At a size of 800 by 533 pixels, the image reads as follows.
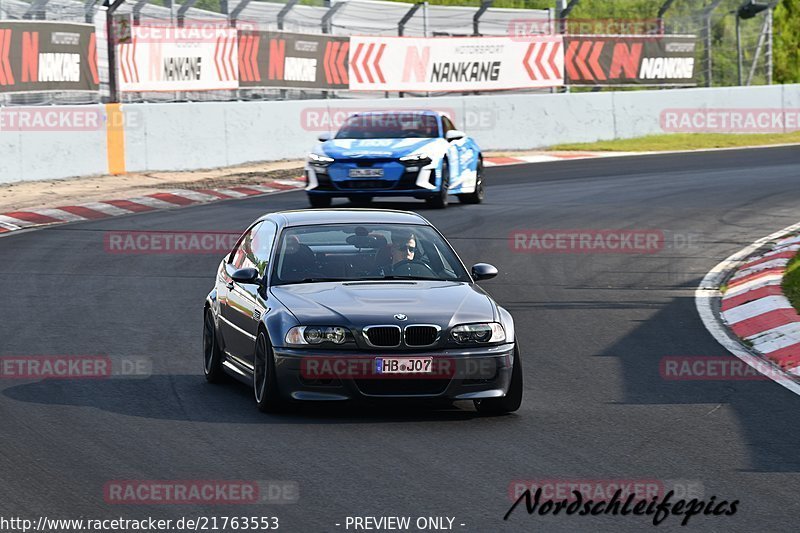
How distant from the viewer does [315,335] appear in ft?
29.7

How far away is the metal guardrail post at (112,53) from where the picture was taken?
90.2ft

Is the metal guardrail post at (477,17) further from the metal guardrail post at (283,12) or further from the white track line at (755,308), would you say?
the white track line at (755,308)

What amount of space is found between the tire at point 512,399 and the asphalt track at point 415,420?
108 mm

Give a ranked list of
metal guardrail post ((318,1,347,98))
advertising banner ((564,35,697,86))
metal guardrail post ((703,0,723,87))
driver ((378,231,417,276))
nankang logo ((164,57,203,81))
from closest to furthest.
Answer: driver ((378,231,417,276)), nankang logo ((164,57,203,81)), metal guardrail post ((318,1,347,98)), advertising banner ((564,35,697,86)), metal guardrail post ((703,0,723,87))

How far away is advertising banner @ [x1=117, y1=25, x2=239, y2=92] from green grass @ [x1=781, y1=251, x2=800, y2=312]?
1608cm

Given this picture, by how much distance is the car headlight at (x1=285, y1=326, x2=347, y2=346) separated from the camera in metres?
9.00

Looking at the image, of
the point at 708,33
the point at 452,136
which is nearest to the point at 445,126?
the point at 452,136

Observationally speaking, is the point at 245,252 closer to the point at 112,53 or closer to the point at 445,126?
the point at 445,126

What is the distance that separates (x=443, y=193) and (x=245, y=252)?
1159 cm

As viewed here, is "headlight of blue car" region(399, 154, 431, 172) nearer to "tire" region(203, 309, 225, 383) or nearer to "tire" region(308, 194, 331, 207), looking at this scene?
"tire" region(308, 194, 331, 207)

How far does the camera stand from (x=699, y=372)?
36.0 feet

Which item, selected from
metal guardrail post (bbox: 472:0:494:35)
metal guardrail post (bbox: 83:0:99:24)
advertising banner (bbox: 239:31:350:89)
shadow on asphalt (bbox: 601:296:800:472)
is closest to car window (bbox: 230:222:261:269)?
shadow on asphalt (bbox: 601:296:800:472)

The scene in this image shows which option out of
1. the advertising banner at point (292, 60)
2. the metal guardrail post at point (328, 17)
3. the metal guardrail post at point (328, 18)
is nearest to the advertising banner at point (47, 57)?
the advertising banner at point (292, 60)

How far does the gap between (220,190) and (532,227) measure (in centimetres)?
742
